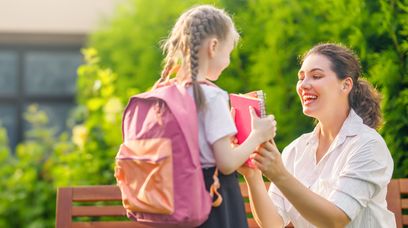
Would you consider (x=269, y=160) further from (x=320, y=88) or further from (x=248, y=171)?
(x=320, y=88)

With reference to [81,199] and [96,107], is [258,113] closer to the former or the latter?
[81,199]

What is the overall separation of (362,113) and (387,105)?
1.83 ft

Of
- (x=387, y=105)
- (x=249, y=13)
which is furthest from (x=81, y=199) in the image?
(x=249, y=13)

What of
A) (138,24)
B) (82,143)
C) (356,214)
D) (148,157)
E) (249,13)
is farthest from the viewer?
(138,24)

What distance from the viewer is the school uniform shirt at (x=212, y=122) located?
2.92 m

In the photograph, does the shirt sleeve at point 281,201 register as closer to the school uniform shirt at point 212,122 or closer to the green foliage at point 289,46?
the green foliage at point 289,46

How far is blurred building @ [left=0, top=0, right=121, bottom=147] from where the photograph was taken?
8438 millimetres

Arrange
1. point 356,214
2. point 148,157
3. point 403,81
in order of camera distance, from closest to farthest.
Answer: point 148,157, point 356,214, point 403,81

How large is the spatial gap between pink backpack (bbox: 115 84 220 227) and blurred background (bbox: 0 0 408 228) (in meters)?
1.34

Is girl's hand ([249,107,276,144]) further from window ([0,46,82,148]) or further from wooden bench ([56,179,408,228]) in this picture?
window ([0,46,82,148])

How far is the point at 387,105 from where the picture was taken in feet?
13.7

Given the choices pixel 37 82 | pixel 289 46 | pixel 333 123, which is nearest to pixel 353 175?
pixel 333 123

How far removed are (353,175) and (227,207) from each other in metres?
0.62

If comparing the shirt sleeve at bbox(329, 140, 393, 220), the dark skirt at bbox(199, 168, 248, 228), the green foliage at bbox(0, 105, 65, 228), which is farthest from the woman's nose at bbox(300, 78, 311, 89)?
the green foliage at bbox(0, 105, 65, 228)
